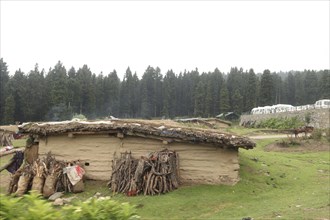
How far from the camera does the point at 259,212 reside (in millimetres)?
10609

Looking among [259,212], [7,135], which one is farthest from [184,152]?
[7,135]

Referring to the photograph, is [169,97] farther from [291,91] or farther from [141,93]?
[291,91]

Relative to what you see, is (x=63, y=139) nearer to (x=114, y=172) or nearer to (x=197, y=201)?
(x=114, y=172)

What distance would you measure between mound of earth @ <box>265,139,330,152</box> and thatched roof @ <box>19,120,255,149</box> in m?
15.2

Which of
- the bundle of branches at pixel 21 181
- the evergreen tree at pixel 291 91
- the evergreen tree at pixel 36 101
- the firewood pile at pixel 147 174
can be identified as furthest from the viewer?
the evergreen tree at pixel 291 91

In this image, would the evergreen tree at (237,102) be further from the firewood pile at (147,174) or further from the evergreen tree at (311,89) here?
the firewood pile at (147,174)

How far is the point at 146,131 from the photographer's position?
532 inches

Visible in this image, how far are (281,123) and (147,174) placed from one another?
4178 centimetres

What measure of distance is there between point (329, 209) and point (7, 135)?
102 feet

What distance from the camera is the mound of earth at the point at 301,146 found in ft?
88.2

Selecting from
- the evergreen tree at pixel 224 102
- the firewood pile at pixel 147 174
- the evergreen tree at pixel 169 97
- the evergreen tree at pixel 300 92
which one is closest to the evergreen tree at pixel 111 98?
the evergreen tree at pixel 169 97

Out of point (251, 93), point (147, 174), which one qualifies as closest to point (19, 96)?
point (251, 93)

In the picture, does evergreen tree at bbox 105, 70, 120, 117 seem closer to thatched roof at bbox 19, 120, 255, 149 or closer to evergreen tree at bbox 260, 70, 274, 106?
evergreen tree at bbox 260, 70, 274, 106

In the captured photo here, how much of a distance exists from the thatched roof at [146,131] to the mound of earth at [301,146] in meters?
15.2
